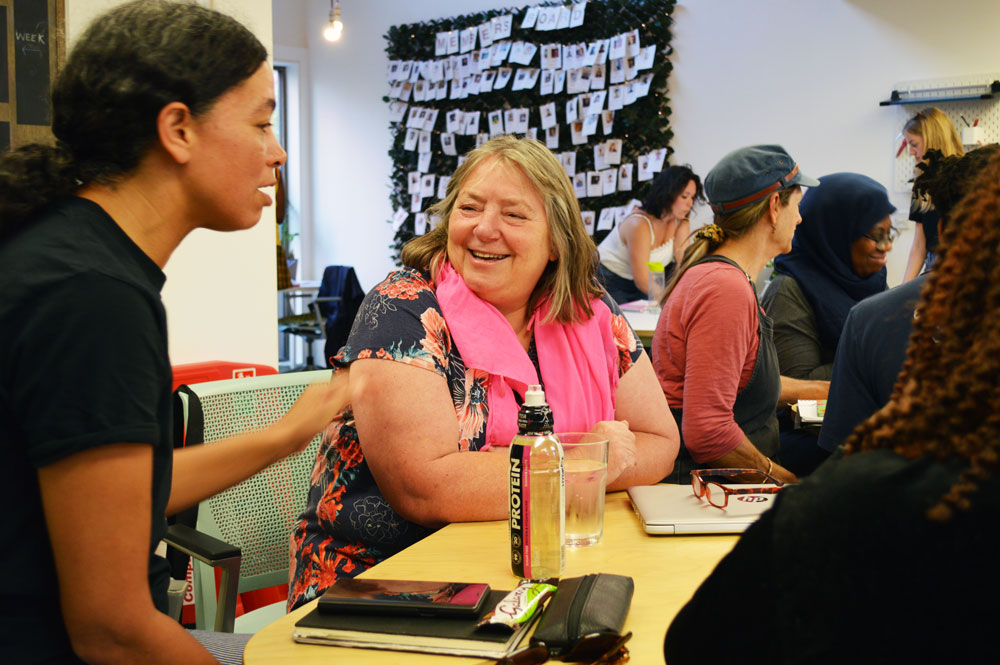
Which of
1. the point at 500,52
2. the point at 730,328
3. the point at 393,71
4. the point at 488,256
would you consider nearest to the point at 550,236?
the point at 488,256

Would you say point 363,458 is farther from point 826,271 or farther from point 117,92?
point 826,271

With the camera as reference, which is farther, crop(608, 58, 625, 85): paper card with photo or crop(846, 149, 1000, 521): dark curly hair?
crop(608, 58, 625, 85): paper card with photo

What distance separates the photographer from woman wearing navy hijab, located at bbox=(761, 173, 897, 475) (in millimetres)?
3082

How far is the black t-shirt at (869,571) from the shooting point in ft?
1.87

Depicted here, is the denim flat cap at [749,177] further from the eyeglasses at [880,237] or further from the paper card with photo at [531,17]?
the paper card with photo at [531,17]

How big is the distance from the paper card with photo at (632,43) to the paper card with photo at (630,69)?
32 mm

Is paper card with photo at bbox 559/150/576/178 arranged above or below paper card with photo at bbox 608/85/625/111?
below

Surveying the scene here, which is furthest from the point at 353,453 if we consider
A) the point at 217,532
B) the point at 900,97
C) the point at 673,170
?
the point at 900,97

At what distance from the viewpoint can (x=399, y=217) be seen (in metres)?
8.03

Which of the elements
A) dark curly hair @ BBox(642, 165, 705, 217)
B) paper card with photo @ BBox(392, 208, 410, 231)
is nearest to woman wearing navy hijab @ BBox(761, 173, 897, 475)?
dark curly hair @ BBox(642, 165, 705, 217)

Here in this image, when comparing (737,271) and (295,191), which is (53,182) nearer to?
(737,271)

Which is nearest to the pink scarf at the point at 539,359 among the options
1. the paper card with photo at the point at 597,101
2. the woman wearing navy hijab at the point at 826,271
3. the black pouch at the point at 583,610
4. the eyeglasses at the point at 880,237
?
the black pouch at the point at 583,610

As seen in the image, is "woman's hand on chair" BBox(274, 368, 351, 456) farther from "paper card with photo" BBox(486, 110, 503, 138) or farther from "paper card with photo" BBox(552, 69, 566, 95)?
"paper card with photo" BBox(486, 110, 503, 138)

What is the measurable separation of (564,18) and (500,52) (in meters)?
0.63
